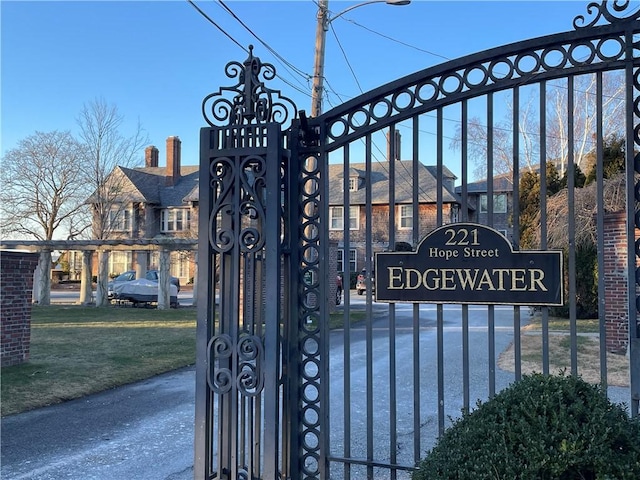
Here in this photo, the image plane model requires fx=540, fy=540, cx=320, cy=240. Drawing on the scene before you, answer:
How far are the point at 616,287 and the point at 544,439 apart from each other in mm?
9381

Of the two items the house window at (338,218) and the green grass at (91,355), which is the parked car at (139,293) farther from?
the house window at (338,218)

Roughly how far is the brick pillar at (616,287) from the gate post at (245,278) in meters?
8.37

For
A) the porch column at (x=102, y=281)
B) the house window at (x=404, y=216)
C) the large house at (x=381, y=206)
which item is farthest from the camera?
the house window at (x=404, y=216)

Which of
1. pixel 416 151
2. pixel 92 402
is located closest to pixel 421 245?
pixel 416 151

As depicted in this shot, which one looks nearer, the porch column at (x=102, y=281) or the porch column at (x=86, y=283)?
the porch column at (x=102, y=281)

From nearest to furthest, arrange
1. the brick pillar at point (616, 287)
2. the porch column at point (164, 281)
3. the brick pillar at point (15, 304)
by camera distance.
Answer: the brick pillar at point (15, 304)
the brick pillar at point (616, 287)
the porch column at point (164, 281)

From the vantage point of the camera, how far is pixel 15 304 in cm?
870

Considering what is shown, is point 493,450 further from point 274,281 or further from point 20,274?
point 20,274

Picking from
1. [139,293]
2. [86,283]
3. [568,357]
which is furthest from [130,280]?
[568,357]

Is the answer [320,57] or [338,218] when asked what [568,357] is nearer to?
[320,57]

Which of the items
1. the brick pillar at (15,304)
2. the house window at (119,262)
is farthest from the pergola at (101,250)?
the house window at (119,262)

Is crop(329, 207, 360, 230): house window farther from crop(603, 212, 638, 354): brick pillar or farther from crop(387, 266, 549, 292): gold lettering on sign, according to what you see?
crop(387, 266, 549, 292): gold lettering on sign

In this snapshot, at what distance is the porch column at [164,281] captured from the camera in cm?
2106

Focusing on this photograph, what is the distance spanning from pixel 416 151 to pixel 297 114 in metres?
0.85
